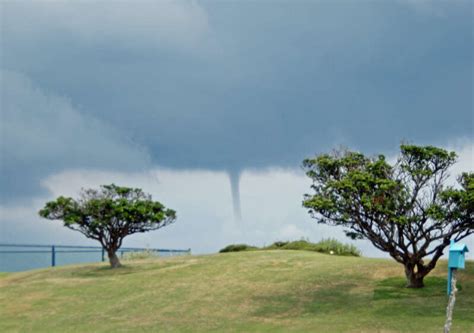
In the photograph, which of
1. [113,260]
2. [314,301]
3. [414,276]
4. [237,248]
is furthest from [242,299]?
[237,248]

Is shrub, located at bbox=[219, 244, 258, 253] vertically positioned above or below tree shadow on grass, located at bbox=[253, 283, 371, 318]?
above

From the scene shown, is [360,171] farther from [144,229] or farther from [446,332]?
[144,229]

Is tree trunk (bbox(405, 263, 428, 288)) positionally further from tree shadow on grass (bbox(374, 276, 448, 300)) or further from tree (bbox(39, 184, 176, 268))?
tree (bbox(39, 184, 176, 268))

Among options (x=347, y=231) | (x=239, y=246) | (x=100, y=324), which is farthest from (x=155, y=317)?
(x=239, y=246)

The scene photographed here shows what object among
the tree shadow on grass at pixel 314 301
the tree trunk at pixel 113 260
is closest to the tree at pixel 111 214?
the tree trunk at pixel 113 260

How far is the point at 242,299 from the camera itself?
20516mm

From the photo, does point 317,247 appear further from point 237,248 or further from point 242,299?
point 242,299

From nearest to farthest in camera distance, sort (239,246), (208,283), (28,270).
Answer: (208,283) < (28,270) < (239,246)

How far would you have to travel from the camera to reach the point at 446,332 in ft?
43.2

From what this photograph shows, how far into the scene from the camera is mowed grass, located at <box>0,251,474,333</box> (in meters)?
17.0

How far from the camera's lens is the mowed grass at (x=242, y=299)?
671 inches

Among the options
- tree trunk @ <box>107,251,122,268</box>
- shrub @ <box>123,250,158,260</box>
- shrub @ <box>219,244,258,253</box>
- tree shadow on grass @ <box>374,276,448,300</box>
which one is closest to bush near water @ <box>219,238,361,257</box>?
shrub @ <box>219,244,258,253</box>

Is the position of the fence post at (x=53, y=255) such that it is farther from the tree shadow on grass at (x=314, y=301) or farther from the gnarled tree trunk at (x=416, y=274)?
the gnarled tree trunk at (x=416, y=274)

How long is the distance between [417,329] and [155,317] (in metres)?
8.05
